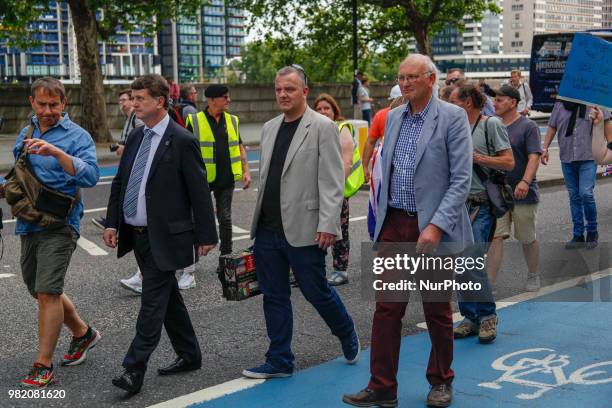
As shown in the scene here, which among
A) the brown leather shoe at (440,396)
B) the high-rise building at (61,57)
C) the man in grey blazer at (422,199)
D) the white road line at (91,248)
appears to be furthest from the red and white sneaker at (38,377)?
the high-rise building at (61,57)

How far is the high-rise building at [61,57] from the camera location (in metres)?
166

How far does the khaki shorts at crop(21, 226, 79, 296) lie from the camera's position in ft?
16.9

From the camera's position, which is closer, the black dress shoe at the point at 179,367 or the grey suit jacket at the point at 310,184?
the grey suit jacket at the point at 310,184

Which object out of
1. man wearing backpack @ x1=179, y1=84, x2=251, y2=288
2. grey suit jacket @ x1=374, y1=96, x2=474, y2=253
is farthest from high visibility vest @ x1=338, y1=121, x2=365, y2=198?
grey suit jacket @ x1=374, y1=96, x2=474, y2=253

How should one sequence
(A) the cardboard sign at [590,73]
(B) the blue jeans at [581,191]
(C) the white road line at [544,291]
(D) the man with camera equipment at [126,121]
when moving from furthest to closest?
(B) the blue jeans at [581,191]
(D) the man with camera equipment at [126,121]
(C) the white road line at [544,291]
(A) the cardboard sign at [590,73]

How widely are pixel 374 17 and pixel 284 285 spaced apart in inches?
1330

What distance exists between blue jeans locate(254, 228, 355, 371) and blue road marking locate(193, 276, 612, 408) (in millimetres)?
216

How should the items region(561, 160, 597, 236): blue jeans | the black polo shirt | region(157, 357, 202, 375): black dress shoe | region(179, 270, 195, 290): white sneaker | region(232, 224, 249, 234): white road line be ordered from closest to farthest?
1. the black polo shirt
2. region(157, 357, 202, 375): black dress shoe
3. region(179, 270, 195, 290): white sneaker
4. region(561, 160, 597, 236): blue jeans
5. region(232, 224, 249, 234): white road line

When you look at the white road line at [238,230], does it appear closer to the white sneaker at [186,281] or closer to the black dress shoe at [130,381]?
the white sneaker at [186,281]

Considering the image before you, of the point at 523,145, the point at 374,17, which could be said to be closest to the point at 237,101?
the point at 374,17

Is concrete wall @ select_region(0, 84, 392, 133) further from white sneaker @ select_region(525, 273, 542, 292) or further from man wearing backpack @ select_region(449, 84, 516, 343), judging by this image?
man wearing backpack @ select_region(449, 84, 516, 343)

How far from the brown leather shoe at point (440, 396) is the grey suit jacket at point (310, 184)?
1005mm

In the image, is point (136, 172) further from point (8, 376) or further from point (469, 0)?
point (469, 0)

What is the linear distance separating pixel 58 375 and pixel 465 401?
234 centimetres
